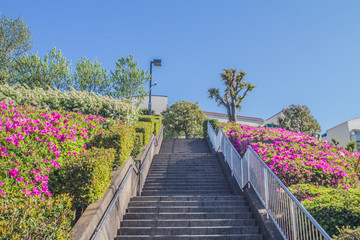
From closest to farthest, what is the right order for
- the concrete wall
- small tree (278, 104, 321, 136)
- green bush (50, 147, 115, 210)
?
the concrete wall
green bush (50, 147, 115, 210)
small tree (278, 104, 321, 136)

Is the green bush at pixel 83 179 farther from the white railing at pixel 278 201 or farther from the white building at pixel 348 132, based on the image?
the white building at pixel 348 132

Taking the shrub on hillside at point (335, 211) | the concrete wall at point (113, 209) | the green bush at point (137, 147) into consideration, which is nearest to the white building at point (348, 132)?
the green bush at point (137, 147)

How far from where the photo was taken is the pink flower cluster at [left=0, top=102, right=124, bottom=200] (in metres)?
3.89

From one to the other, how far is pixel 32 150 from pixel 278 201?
444cm

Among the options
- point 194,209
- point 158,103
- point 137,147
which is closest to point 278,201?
point 194,209

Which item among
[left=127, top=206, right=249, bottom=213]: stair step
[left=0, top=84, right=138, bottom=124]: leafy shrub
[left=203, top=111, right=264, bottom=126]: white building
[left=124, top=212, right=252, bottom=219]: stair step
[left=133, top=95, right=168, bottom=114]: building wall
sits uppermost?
[left=133, top=95, right=168, bottom=114]: building wall

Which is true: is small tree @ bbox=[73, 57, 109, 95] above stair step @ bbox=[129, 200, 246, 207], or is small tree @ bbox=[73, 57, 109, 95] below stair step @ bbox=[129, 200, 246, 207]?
above

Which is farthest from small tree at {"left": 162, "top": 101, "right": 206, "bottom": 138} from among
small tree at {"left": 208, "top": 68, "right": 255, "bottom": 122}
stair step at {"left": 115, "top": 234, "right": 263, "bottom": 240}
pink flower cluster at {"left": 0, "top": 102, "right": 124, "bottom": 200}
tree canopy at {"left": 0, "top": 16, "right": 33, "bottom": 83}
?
stair step at {"left": 115, "top": 234, "right": 263, "bottom": 240}

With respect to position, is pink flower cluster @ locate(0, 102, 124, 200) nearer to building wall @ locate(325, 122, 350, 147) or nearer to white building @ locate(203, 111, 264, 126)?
white building @ locate(203, 111, 264, 126)

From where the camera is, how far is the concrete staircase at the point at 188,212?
5012 mm

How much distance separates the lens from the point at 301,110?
85.7 feet

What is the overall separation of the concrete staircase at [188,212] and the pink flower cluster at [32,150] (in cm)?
185

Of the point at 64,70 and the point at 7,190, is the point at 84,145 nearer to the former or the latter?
the point at 7,190

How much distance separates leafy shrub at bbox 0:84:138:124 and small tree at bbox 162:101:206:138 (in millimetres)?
13783
